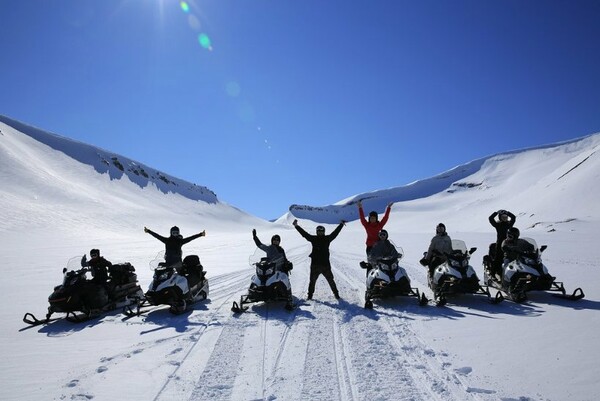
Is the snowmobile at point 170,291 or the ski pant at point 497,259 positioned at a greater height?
the ski pant at point 497,259

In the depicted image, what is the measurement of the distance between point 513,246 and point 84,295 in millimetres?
9958

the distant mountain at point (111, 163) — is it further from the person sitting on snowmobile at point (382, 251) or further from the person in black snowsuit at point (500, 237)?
the person in black snowsuit at point (500, 237)

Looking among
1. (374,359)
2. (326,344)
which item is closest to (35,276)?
(326,344)

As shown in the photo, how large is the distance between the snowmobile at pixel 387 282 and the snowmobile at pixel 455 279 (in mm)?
470

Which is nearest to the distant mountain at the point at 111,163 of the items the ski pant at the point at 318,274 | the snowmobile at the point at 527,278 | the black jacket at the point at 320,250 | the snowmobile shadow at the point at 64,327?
the snowmobile shadow at the point at 64,327

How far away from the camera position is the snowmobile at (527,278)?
27.4 feet

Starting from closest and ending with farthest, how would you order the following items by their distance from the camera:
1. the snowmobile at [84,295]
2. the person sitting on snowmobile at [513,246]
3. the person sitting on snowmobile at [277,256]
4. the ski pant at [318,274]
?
the snowmobile at [84,295]
the person sitting on snowmobile at [513,246]
the person sitting on snowmobile at [277,256]
the ski pant at [318,274]

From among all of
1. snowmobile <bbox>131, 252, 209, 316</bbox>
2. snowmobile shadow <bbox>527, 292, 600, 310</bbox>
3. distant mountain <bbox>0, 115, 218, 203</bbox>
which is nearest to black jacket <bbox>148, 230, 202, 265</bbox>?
snowmobile <bbox>131, 252, 209, 316</bbox>

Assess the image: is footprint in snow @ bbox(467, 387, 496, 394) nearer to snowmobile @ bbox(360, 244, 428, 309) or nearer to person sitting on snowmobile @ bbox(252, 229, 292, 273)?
snowmobile @ bbox(360, 244, 428, 309)

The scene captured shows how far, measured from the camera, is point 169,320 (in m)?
8.33

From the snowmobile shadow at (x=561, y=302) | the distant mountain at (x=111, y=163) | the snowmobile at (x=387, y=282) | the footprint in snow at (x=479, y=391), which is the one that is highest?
the distant mountain at (x=111, y=163)

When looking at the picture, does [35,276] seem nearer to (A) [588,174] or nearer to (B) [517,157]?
(A) [588,174]

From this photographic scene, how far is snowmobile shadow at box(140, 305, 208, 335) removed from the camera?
25.0 feet

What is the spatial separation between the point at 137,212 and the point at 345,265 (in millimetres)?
58305
